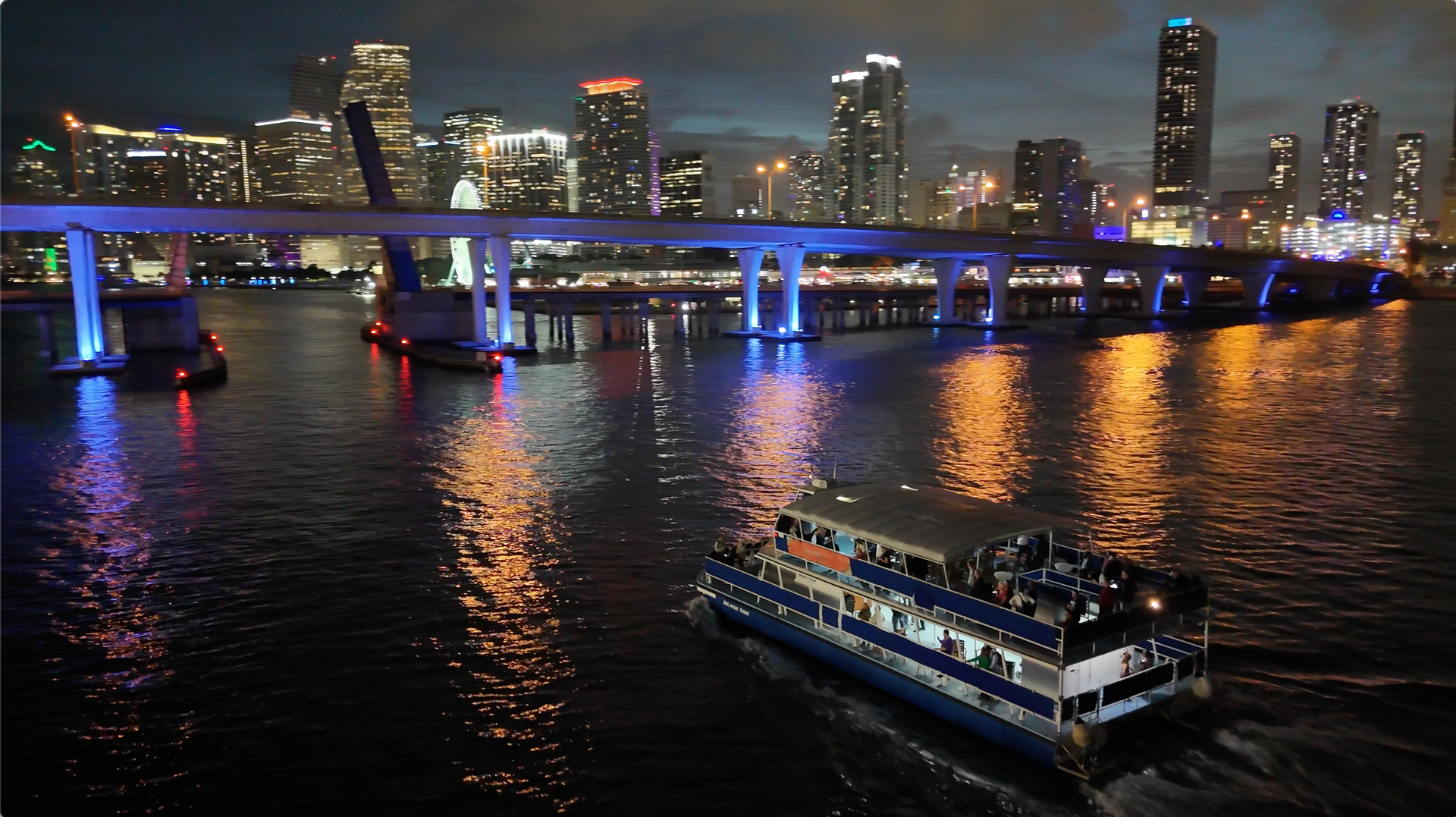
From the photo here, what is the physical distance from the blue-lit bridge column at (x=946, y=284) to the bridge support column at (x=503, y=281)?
61.6 metres

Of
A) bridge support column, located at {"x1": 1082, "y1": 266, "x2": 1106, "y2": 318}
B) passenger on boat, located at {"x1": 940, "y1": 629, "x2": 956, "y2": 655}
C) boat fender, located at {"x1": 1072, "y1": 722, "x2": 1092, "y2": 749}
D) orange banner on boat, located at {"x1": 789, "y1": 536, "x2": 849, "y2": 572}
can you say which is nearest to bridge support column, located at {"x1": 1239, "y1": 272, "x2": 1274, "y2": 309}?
bridge support column, located at {"x1": 1082, "y1": 266, "x2": 1106, "y2": 318}

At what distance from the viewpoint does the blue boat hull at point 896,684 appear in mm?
14594

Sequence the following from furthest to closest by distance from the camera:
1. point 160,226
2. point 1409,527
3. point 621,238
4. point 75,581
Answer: point 621,238, point 160,226, point 1409,527, point 75,581

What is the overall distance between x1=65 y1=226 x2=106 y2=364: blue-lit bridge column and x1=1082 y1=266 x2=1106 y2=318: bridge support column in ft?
425

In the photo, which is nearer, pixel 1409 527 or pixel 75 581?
pixel 75 581

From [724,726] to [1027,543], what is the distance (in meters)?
6.70

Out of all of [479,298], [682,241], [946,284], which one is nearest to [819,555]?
[479,298]

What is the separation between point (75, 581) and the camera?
22984mm

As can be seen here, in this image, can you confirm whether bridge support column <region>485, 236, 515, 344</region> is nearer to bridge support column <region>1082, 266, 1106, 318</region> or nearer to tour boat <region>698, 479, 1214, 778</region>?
tour boat <region>698, 479, 1214, 778</region>

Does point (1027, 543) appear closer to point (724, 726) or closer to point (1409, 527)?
point (724, 726)

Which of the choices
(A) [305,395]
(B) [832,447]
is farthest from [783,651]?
(A) [305,395]

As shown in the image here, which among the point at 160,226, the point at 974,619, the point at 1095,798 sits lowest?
the point at 1095,798

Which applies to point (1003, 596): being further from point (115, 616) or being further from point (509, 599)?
point (115, 616)

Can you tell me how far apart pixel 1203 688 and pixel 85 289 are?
73154mm
